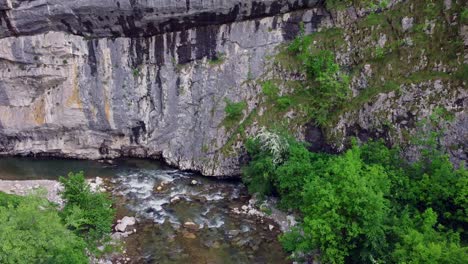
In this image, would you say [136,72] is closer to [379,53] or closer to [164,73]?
[164,73]

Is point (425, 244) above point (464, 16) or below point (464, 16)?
below

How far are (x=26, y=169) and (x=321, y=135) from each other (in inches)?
662

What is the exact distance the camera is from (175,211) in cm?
1922

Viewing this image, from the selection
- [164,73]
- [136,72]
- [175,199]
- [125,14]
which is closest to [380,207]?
[175,199]

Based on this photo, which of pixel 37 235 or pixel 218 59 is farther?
pixel 218 59

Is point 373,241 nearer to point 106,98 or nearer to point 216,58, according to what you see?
point 216,58

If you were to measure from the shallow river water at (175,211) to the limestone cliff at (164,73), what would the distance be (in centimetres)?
93

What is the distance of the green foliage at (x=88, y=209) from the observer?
53.1 ft

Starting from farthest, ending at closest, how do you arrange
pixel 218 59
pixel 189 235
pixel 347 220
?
pixel 218 59, pixel 189 235, pixel 347 220

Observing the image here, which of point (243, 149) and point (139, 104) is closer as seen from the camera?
point (243, 149)

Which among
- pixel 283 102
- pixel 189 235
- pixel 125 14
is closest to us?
pixel 189 235

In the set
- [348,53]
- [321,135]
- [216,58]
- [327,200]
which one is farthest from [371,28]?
A: [327,200]

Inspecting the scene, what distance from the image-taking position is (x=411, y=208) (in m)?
15.2

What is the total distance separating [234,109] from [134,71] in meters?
6.33
